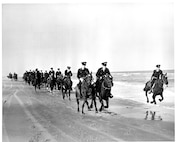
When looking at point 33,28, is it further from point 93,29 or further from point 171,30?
point 171,30

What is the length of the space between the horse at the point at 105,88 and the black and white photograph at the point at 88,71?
2cm

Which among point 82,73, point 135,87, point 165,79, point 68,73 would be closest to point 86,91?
point 82,73

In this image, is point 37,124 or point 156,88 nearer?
point 37,124

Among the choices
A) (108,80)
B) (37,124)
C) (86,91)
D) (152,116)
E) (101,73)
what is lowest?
(37,124)

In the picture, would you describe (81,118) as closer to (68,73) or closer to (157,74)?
(68,73)

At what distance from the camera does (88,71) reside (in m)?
4.14

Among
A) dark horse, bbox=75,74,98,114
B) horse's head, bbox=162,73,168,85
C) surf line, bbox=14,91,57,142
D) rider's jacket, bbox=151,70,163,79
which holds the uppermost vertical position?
rider's jacket, bbox=151,70,163,79

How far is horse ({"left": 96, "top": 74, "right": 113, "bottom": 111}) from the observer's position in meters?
4.11

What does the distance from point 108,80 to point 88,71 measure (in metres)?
0.34

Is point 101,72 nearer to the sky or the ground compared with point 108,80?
nearer to the sky

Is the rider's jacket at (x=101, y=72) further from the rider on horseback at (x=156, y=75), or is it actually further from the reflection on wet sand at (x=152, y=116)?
the reflection on wet sand at (x=152, y=116)

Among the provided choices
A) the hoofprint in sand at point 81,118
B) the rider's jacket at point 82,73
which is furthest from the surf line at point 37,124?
the rider's jacket at point 82,73

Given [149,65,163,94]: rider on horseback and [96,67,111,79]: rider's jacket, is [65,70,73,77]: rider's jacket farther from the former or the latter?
[149,65,163,94]: rider on horseback

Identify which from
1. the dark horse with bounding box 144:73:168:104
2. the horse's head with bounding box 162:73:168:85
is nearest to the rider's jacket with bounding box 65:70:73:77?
the dark horse with bounding box 144:73:168:104
